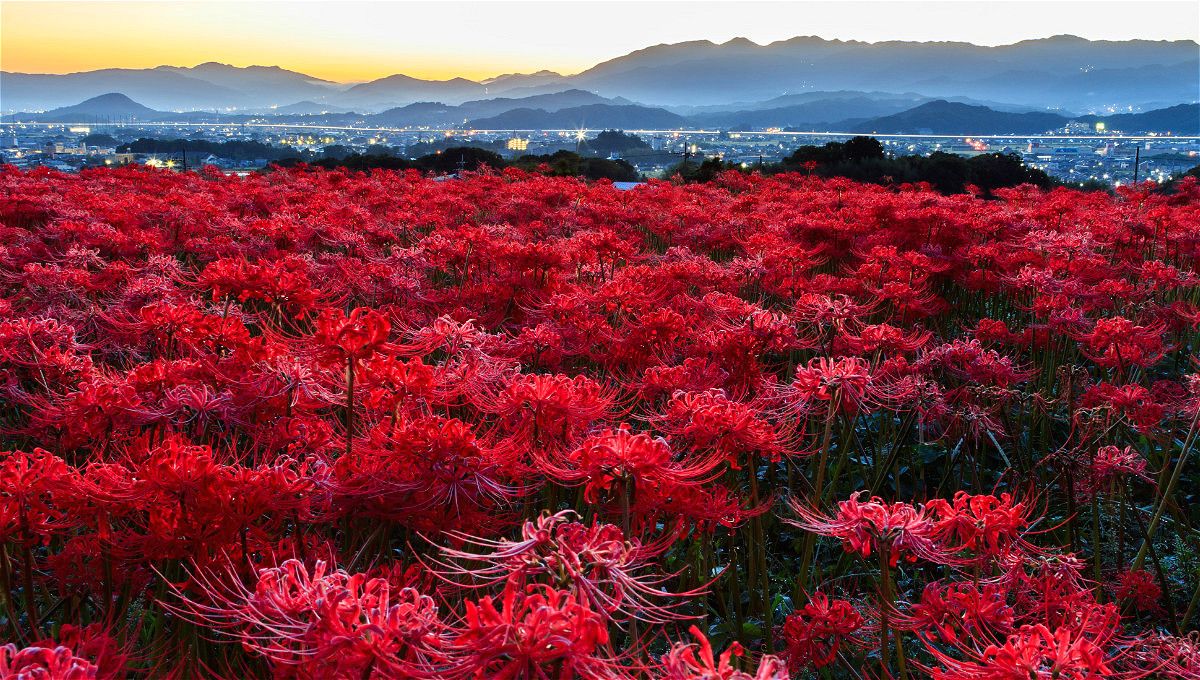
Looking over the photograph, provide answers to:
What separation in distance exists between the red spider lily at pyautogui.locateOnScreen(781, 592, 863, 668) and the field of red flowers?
14 millimetres

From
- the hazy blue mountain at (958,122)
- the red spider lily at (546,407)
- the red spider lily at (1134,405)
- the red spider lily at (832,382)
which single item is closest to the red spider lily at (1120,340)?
the red spider lily at (1134,405)

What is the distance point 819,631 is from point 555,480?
53.4 inches

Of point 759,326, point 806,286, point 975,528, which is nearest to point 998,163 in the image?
point 806,286

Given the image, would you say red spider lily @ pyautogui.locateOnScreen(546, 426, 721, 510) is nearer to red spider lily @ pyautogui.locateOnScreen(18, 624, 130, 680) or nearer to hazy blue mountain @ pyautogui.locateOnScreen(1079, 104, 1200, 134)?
red spider lily @ pyautogui.locateOnScreen(18, 624, 130, 680)

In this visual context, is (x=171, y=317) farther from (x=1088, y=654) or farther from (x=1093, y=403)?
(x=1093, y=403)

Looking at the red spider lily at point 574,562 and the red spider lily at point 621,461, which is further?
the red spider lily at point 621,461

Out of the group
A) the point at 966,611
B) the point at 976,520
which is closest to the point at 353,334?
the point at 976,520

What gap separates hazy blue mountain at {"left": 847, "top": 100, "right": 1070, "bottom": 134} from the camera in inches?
4321

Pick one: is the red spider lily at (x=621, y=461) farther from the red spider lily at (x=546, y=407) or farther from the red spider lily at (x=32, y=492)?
the red spider lily at (x=32, y=492)

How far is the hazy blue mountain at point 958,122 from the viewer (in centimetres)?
10975

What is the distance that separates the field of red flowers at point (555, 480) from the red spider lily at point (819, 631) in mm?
14

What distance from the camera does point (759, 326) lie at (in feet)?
13.0

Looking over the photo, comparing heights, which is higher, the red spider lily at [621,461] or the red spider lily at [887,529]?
the red spider lily at [621,461]

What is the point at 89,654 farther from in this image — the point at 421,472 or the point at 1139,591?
the point at 1139,591
